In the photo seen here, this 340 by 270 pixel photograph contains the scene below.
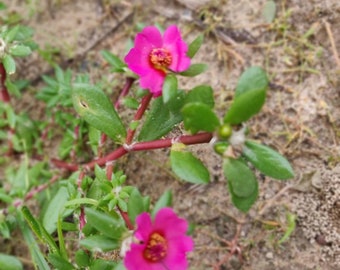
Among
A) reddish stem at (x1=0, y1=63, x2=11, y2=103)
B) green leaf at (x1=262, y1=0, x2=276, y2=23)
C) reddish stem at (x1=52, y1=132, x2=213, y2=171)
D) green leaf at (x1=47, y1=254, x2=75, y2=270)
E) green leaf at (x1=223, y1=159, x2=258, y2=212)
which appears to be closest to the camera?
green leaf at (x1=223, y1=159, x2=258, y2=212)

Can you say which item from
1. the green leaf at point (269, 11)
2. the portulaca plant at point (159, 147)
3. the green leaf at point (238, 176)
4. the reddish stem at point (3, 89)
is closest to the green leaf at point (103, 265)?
the portulaca plant at point (159, 147)

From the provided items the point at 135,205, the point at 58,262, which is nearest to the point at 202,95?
the point at 135,205

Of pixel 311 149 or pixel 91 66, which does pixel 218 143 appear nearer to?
pixel 311 149

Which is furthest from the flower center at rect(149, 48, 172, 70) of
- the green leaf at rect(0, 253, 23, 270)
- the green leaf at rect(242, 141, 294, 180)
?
the green leaf at rect(0, 253, 23, 270)

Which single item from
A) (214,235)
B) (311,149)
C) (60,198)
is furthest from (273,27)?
(60,198)

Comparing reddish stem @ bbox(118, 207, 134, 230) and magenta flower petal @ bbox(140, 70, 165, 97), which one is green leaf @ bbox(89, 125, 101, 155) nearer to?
reddish stem @ bbox(118, 207, 134, 230)

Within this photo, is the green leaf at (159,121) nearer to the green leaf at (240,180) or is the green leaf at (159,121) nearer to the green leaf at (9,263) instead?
the green leaf at (240,180)
